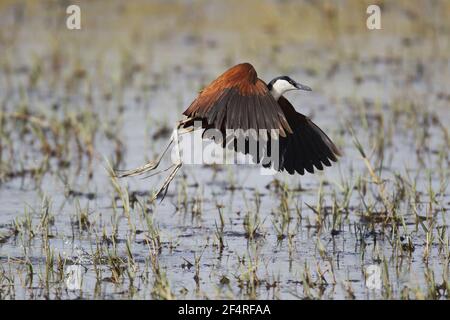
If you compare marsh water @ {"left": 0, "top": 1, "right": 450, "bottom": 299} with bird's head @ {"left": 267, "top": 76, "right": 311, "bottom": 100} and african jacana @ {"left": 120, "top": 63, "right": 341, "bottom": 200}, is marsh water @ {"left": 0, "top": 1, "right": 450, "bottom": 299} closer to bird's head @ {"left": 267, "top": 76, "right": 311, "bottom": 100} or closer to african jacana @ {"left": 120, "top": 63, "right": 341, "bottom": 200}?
african jacana @ {"left": 120, "top": 63, "right": 341, "bottom": 200}

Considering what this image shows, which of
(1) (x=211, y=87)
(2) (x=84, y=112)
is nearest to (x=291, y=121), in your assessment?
(1) (x=211, y=87)

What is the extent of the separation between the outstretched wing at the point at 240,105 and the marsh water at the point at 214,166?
757 millimetres

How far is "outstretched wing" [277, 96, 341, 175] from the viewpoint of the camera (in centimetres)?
696

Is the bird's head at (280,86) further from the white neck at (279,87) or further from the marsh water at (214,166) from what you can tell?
the marsh water at (214,166)

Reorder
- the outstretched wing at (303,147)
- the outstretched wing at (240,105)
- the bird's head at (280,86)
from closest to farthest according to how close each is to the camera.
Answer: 1. the outstretched wing at (240,105)
2. the bird's head at (280,86)
3. the outstretched wing at (303,147)

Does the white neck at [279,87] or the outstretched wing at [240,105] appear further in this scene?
the white neck at [279,87]

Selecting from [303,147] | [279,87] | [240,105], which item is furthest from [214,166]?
[240,105]

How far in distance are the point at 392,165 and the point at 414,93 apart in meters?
2.30

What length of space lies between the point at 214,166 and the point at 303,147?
1.85 m

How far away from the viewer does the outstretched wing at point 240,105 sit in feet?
19.9

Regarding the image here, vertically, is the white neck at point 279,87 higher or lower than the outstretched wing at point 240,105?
higher

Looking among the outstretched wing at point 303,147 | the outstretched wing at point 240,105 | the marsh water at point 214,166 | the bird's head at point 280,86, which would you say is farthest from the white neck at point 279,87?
the marsh water at point 214,166

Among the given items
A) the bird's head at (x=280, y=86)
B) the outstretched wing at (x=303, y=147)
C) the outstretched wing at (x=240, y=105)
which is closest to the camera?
the outstretched wing at (x=240, y=105)

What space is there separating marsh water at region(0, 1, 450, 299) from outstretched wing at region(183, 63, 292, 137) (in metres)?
0.76
